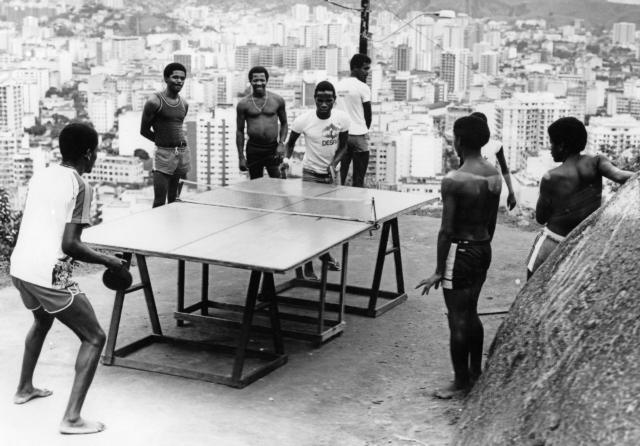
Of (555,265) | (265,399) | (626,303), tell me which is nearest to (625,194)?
(555,265)

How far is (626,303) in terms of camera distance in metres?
4.48

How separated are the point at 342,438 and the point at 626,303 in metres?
1.70

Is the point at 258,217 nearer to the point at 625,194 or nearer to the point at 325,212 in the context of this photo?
the point at 325,212

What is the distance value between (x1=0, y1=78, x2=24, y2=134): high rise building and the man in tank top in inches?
1475

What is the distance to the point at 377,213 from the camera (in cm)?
735

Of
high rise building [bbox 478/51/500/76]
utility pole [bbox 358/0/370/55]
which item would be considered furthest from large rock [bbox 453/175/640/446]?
high rise building [bbox 478/51/500/76]

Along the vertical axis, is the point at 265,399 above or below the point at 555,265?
below

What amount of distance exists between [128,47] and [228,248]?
77.8 m

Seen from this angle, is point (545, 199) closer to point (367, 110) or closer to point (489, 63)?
point (367, 110)

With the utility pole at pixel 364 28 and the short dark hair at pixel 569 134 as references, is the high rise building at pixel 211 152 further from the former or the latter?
the short dark hair at pixel 569 134

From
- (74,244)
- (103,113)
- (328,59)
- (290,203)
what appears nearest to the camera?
(74,244)

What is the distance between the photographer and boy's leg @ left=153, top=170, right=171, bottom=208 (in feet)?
30.7

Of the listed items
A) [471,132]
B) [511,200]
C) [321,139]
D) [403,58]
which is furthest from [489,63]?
[471,132]

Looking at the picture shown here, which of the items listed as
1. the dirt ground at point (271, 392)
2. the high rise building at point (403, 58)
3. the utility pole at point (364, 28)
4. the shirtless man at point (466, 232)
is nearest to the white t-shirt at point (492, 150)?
the dirt ground at point (271, 392)
